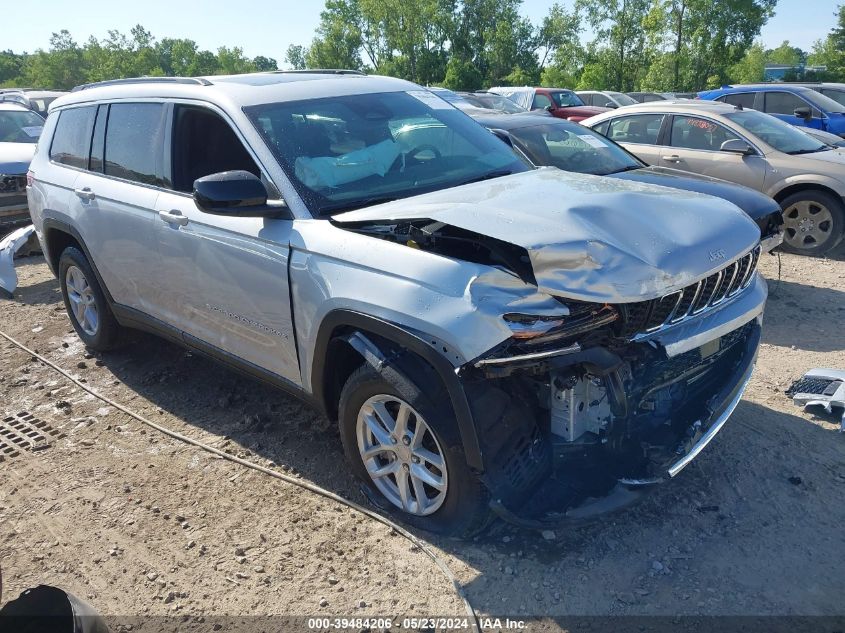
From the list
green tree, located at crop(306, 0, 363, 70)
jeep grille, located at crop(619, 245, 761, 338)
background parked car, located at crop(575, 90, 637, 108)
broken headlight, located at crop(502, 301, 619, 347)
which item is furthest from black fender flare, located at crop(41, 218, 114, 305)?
green tree, located at crop(306, 0, 363, 70)

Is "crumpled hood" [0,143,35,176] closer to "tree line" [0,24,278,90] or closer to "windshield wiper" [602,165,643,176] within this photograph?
"windshield wiper" [602,165,643,176]

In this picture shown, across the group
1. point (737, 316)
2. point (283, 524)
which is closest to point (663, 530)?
point (737, 316)

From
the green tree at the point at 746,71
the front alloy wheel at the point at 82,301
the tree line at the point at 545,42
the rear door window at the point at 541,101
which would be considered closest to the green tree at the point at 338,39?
the tree line at the point at 545,42

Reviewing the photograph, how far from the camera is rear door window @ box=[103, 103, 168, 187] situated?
438 cm

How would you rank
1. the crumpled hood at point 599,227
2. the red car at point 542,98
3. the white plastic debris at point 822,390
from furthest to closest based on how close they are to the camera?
1. the red car at point 542,98
2. the white plastic debris at point 822,390
3. the crumpled hood at point 599,227

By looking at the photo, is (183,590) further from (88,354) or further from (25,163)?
(25,163)

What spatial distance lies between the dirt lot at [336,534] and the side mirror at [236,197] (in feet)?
4.60

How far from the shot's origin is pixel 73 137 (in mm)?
5301

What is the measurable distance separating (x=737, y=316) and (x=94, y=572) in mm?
3095

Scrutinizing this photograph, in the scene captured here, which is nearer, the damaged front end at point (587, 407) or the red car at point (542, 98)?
the damaged front end at point (587, 407)

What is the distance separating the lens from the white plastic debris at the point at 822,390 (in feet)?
13.7

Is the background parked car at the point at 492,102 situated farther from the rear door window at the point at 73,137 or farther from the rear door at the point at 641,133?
the rear door window at the point at 73,137

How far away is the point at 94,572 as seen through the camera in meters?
3.24

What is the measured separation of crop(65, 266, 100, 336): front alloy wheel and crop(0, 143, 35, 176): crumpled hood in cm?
484
